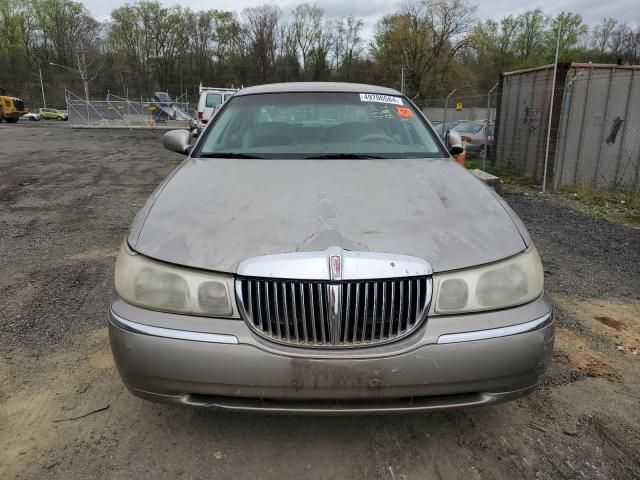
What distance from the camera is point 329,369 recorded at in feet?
6.12

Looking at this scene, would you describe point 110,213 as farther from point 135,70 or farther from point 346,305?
point 135,70

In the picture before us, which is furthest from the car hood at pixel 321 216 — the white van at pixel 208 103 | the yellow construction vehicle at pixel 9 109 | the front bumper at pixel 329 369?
the yellow construction vehicle at pixel 9 109

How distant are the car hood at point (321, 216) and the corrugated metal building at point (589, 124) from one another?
24.2 ft

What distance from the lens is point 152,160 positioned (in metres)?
13.5

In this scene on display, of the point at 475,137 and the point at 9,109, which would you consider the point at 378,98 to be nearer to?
the point at 475,137

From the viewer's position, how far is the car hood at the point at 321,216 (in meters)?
2.04

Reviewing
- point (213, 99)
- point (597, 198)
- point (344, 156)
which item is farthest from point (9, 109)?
point (344, 156)

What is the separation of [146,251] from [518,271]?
5.26ft

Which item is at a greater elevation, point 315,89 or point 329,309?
point 315,89

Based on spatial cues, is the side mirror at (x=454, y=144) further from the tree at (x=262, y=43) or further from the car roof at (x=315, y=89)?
the tree at (x=262, y=43)

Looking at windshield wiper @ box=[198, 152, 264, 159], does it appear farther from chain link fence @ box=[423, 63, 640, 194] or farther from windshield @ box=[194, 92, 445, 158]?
chain link fence @ box=[423, 63, 640, 194]

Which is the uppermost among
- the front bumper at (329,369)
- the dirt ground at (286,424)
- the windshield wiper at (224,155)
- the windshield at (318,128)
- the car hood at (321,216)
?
the windshield at (318,128)

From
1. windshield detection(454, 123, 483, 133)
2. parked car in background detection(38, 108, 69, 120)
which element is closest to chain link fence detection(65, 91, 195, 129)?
windshield detection(454, 123, 483, 133)

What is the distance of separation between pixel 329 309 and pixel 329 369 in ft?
0.74
